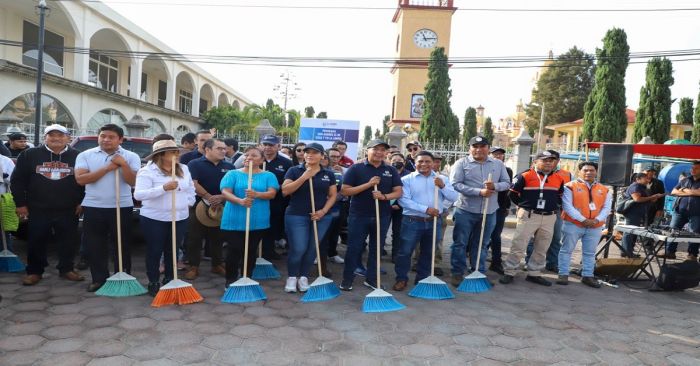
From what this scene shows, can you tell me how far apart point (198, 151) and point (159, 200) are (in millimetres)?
1879

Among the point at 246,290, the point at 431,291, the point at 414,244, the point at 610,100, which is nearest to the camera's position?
the point at 246,290

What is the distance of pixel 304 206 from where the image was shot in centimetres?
488

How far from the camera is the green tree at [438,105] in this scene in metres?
26.1

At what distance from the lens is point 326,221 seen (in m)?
5.10

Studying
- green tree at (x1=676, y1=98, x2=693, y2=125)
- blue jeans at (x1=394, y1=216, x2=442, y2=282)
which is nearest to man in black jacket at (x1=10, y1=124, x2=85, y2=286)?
blue jeans at (x1=394, y1=216, x2=442, y2=282)

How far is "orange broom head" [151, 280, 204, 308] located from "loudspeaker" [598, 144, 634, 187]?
6204 millimetres

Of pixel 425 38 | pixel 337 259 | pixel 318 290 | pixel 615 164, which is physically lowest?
pixel 337 259

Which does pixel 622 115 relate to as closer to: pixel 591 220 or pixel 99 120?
pixel 591 220

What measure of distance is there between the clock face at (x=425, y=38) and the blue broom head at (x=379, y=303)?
29.3 m

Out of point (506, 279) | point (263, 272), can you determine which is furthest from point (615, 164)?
point (263, 272)

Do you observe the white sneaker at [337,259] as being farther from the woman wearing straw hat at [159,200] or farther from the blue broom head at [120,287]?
the blue broom head at [120,287]

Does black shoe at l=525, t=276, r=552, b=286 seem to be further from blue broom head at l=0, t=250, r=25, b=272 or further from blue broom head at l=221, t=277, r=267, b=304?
blue broom head at l=0, t=250, r=25, b=272

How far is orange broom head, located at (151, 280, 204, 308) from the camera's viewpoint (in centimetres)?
428

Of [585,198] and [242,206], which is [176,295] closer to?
[242,206]
